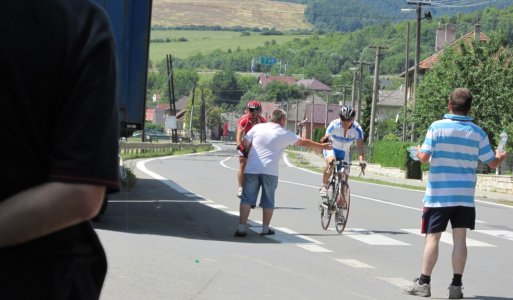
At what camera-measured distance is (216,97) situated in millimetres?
189375

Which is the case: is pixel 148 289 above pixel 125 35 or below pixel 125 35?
below

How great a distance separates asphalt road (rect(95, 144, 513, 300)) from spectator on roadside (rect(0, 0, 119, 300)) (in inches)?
219

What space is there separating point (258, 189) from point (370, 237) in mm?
1642

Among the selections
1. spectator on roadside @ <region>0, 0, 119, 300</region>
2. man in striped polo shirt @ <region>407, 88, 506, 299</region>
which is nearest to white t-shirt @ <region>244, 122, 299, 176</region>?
man in striped polo shirt @ <region>407, 88, 506, 299</region>

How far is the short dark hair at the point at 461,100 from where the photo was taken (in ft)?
29.6

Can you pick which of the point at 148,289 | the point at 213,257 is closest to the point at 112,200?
the point at 213,257

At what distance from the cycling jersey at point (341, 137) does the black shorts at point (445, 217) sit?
5.93m

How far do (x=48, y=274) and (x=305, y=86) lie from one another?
18674 centimetres

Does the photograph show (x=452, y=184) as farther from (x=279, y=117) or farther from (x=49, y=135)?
(x=49, y=135)

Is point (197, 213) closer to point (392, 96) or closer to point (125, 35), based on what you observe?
point (125, 35)

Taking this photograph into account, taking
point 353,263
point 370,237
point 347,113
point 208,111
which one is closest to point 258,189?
point 370,237

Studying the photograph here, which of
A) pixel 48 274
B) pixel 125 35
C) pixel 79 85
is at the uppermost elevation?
pixel 125 35

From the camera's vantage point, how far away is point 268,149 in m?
13.9

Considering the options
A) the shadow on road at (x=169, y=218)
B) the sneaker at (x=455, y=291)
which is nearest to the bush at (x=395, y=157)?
the shadow on road at (x=169, y=218)
